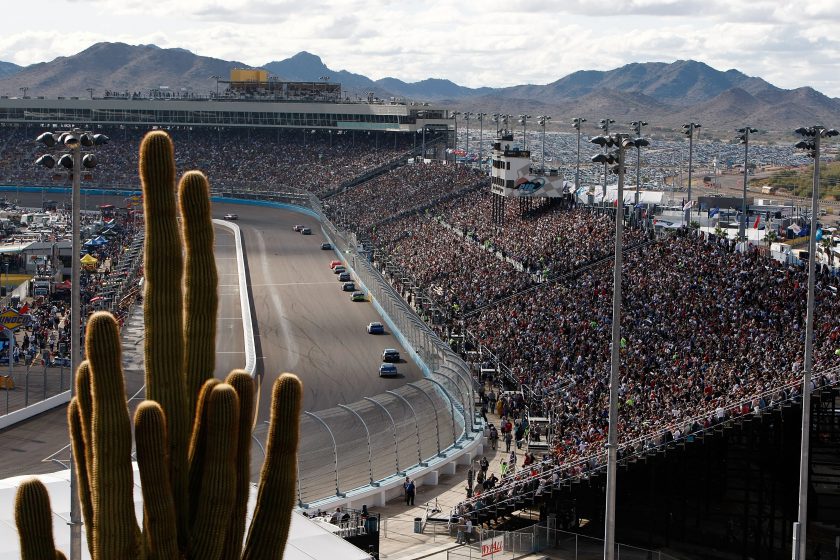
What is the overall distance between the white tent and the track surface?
5424 mm

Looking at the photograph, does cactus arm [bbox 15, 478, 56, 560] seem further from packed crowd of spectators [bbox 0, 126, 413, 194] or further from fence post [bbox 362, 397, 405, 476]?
packed crowd of spectators [bbox 0, 126, 413, 194]

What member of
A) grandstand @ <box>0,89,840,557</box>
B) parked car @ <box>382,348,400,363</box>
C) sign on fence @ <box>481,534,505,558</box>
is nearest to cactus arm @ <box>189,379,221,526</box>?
grandstand @ <box>0,89,840,557</box>

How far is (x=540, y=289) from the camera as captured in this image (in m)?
47.6

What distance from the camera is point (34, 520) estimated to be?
491 inches

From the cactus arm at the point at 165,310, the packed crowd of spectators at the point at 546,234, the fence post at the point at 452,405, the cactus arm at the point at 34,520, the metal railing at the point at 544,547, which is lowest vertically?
the metal railing at the point at 544,547

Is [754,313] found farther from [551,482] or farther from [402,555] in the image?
[402,555]

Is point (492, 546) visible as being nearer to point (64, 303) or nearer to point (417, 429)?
point (417, 429)

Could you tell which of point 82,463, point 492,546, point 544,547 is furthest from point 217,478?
point 544,547

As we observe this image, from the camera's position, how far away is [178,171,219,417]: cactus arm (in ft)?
44.6

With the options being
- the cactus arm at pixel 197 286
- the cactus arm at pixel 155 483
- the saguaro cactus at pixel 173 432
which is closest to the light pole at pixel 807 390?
the saguaro cactus at pixel 173 432

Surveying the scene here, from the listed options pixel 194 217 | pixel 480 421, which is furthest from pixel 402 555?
pixel 194 217

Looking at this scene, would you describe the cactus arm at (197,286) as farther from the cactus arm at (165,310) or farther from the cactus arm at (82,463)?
the cactus arm at (82,463)

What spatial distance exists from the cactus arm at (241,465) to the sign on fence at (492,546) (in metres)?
13.1

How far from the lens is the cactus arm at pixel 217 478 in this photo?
12.8 m
